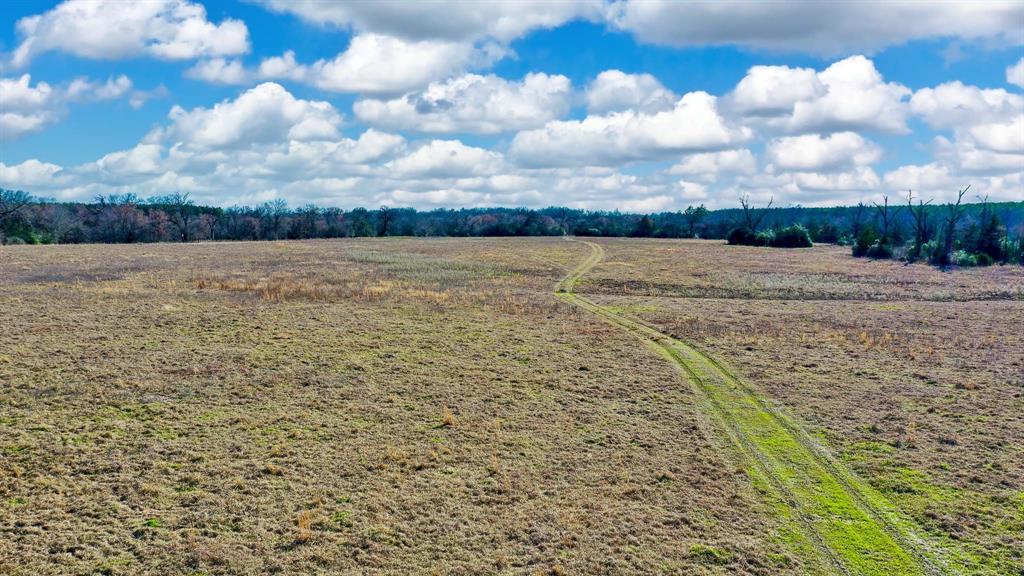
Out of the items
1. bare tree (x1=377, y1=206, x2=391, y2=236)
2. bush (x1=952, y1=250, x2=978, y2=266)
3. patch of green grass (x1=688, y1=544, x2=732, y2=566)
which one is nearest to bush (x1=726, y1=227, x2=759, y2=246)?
bush (x1=952, y1=250, x2=978, y2=266)

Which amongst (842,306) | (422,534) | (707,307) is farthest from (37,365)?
(842,306)

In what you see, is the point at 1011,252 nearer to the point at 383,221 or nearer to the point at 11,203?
the point at 383,221

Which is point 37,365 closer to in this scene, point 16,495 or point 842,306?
point 16,495

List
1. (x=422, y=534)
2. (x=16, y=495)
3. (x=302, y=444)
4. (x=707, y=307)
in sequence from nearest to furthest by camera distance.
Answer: (x=422, y=534) → (x=16, y=495) → (x=302, y=444) → (x=707, y=307)

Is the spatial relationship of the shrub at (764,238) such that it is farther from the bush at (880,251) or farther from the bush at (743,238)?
the bush at (880,251)

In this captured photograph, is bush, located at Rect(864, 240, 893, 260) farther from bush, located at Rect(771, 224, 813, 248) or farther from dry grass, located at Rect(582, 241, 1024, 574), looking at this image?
dry grass, located at Rect(582, 241, 1024, 574)

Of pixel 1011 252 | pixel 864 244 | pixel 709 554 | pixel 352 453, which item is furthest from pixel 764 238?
pixel 709 554
